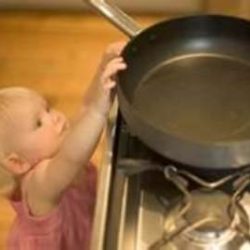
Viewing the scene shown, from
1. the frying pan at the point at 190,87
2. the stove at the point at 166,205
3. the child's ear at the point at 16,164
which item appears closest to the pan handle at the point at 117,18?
the frying pan at the point at 190,87

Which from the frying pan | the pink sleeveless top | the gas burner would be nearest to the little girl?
the pink sleeveless top

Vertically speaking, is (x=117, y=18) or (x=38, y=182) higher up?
(x=117, y=18)

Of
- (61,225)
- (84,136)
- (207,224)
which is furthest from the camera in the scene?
(61,225)

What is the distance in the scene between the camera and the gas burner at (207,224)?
70cm

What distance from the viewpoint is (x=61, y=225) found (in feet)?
3.15

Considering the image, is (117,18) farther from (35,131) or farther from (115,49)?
(35,131)

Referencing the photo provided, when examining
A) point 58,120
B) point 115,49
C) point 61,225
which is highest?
point 115,49

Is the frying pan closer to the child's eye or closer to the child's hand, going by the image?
the child's hand

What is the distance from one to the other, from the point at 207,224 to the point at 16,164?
363 mm

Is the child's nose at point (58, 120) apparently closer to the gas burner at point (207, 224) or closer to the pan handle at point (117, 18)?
the pan handle at point (117, 18)

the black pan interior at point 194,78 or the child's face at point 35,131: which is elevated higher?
the black pan interior at point 194,78

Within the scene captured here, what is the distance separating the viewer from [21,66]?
6.28ft

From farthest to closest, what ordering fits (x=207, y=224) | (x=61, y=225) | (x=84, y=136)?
(x=61, y=225) < (x=84, y=136) < (x=207, y=224)

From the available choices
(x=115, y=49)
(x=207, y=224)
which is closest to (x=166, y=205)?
(x=207, y=224)
